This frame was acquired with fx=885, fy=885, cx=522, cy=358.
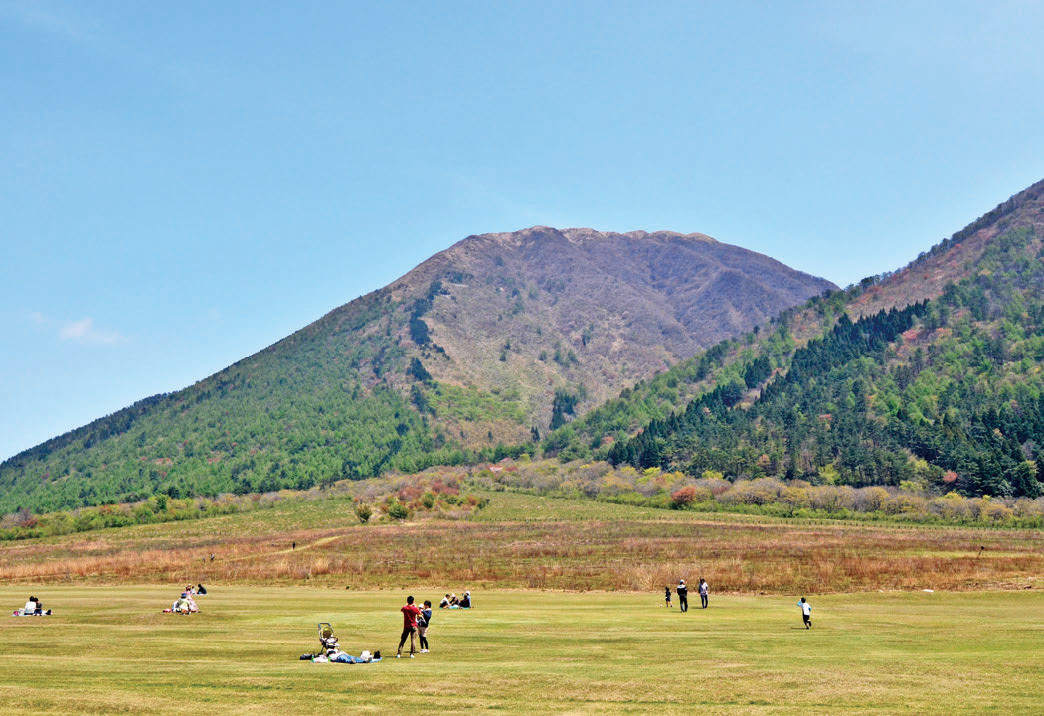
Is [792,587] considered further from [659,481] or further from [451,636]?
[659,481]

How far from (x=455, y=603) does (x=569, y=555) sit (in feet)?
120

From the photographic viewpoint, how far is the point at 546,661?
27.5 m

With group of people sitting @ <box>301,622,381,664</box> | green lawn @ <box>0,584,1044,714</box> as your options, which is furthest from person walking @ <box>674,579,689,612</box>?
group of people sitting @ <box>301,622,381,664</box>

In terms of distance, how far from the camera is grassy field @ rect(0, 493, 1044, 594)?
65.4 metres

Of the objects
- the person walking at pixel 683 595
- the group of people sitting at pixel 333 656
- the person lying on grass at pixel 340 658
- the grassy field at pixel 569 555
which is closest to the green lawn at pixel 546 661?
the group of people sitting at pixel 333 656

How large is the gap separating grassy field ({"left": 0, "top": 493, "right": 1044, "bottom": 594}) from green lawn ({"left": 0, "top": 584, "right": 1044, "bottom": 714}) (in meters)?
18.4

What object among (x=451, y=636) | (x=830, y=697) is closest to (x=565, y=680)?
(x=830, y=697)

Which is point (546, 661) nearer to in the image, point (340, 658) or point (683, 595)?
point (340, 658)

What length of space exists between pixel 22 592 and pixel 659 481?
477 ft

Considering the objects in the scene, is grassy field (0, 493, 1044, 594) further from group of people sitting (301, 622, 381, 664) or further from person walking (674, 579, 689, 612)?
group of people sitting (301, 622, 381, 664)

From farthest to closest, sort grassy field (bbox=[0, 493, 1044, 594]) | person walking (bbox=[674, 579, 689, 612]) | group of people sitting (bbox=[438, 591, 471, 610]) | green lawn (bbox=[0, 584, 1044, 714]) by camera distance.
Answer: grassy field (bbox=[0, 493, 1044, 594]) < group of people sitting (bbox=[438, 591, 471, 610]) < person walking (bbox=[674, 579, 689, 612]) < green lawn (bbox=[0, 584, 1044, 714])

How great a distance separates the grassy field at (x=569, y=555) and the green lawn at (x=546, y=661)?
18354 millimetres

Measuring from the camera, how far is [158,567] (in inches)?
3177

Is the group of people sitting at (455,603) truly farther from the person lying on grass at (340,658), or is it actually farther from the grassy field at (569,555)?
the person lying on grass at (340,658)
